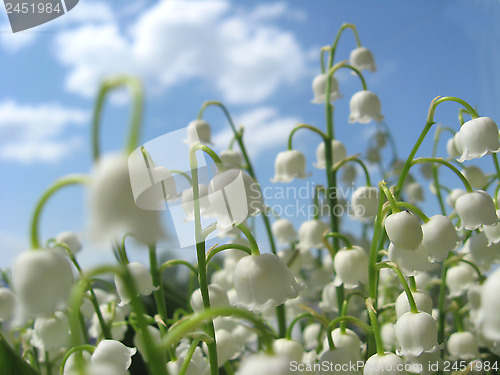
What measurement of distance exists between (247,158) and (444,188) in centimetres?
39

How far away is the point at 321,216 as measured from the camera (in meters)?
1.01

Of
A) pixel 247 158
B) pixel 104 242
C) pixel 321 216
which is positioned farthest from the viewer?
pixel 321 216

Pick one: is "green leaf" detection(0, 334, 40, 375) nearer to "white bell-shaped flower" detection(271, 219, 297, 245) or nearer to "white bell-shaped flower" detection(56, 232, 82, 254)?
"white bell-shaped flower" detection(56, 232, 82, 254)

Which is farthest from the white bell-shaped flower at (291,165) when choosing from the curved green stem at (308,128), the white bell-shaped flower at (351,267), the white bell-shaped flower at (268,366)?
the white bell-shaped flower at (268,366)

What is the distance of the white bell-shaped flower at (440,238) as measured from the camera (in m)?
0.54

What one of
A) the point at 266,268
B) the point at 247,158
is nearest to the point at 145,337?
the point at 266,268

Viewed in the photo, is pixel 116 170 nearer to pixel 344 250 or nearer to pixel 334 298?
pixel 344 250

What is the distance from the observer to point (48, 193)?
257 millimetres

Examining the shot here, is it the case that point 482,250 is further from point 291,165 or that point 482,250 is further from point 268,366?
point 268,366

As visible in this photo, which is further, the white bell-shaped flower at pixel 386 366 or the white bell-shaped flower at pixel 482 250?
the white bell-shaped flower at pixel 482 250

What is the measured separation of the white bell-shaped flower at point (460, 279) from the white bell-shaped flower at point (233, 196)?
1.87 feet

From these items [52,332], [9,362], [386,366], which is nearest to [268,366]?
[386,366]

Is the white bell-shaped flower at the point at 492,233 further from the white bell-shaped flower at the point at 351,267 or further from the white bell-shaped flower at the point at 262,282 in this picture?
the white bell-shaped flower at the point at 262,282

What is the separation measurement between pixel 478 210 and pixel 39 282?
0.49 m
